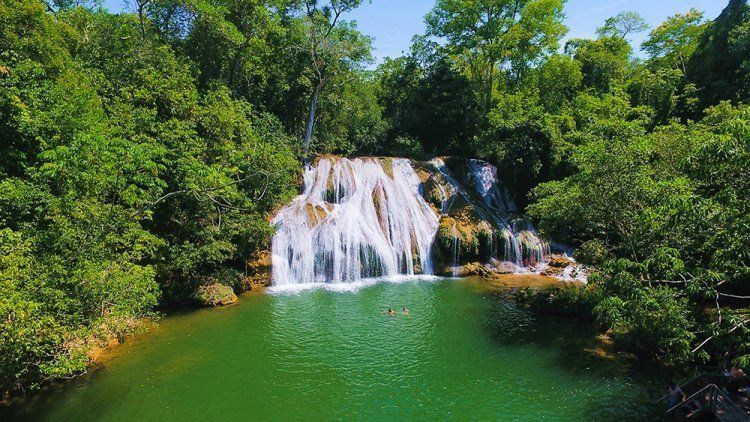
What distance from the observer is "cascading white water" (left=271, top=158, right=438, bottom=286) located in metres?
21.5

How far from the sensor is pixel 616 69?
116 ft

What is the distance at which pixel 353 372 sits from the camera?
12.1 metres

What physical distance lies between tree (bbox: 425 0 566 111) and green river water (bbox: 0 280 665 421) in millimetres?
24196

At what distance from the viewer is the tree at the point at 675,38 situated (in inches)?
1394

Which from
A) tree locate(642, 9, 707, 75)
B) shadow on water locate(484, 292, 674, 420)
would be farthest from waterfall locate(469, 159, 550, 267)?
tree locate(642, 9, 707, 75)

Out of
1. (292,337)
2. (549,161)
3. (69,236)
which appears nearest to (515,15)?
(549,161)

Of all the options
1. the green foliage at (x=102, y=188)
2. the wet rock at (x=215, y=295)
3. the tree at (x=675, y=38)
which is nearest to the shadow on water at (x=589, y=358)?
the green foliage at (x=102, y=188)

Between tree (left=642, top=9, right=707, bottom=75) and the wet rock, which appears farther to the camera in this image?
tree (left=642, top=9, right=707, bottom=75)

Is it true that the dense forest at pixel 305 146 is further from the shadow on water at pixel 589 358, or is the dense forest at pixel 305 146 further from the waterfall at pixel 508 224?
the waterfall at pixel 508 224

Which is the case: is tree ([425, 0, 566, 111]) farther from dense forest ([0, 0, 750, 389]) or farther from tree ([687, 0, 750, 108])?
tree ([687, 0, 750, 108])

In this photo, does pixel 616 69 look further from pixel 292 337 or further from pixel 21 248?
pixel 21 248

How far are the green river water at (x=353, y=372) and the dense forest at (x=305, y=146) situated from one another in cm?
133

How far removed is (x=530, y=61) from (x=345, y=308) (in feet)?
94.5

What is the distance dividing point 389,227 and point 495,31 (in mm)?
20274
